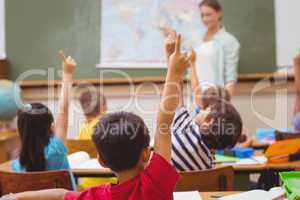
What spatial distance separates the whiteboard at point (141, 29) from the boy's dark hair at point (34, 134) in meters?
2.83

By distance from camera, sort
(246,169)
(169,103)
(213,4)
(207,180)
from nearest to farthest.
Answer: (169,103), (207,180), (246,169), (213,4)

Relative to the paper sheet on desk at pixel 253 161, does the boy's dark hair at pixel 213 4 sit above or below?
above

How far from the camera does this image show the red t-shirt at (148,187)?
54.0 inches

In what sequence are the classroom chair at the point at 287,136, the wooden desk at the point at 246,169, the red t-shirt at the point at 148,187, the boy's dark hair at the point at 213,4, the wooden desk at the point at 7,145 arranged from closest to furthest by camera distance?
the red t-shirt at the point at 148,187 → the wooden desk at the point at 246,169 → the classroom chair at the point at 287,136 → the boy's dark hair at the point at 213,4 → the wooden desk at the point at 7,145

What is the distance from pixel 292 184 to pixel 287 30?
3.67 m

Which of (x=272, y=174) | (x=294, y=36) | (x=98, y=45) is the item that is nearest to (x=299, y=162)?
(x=272, y=174)

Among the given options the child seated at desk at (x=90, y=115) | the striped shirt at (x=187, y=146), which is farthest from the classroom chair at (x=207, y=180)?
the child seated at desk at (x=90, y=115)

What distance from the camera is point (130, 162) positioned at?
143 centimetres

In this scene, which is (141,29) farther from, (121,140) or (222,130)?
(121,140)

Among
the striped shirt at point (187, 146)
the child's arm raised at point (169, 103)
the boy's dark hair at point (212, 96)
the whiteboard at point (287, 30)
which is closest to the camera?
the child's arm raised at point (169, 103)

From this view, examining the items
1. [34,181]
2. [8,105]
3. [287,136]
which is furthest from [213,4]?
[34,181]

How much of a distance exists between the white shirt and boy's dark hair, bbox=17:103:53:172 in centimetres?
260

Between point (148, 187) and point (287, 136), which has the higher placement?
point (148, 187)

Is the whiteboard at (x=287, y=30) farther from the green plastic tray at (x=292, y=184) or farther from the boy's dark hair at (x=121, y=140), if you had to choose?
the boy's dark hair at (x=121, y=140)
